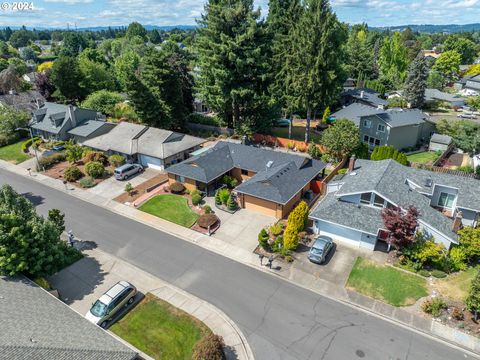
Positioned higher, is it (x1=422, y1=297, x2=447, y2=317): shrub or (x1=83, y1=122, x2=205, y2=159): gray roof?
(x1=83, y1=122, x2=205, y2=159): gray roof

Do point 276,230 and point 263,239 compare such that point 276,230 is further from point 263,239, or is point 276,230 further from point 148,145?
point 148,145

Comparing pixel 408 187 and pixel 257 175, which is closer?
pixel 408 187

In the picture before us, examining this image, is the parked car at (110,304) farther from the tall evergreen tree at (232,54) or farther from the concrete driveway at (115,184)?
the tall evergreen tree at (232,54)

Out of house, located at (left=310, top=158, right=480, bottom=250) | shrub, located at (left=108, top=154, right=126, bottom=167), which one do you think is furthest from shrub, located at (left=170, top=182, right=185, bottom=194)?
house, located at (left=310, top=158, right=480, bottom=250)

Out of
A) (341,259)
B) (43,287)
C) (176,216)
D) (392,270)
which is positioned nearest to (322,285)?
(341,259)

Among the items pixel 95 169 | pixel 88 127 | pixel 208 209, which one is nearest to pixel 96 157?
pixel 95 169

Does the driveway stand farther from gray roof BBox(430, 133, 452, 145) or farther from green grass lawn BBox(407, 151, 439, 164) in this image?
gray roof BBox(430, 133, 452, 145)
